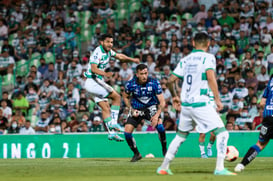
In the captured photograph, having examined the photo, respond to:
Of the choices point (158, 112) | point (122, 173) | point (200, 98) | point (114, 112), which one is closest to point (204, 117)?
point (200, 98)

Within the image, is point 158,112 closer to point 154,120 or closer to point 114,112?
point 154,120

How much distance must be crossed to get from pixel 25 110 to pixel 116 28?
595cm

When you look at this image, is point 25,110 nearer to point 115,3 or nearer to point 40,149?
point 40,149

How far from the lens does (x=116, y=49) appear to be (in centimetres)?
2766

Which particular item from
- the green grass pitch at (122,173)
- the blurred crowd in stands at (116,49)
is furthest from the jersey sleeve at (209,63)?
the blurred crowd in stands at (116,49)

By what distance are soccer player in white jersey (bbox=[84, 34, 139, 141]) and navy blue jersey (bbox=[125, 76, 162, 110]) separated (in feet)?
1.39

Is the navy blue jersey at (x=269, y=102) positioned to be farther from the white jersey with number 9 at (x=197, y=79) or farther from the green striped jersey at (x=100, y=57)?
the green striped jersey at (x=100, y=57)

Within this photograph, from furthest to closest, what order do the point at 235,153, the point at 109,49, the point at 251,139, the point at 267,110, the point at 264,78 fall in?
the point at 264,78 → the point at 251,139 → the point at 109,49 → the point at 235,153 → the point at 267,110

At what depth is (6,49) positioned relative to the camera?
29750mm

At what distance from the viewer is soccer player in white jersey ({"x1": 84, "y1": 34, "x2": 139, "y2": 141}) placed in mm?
16312

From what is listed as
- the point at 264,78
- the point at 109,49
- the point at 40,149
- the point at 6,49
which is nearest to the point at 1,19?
the point at 6,49

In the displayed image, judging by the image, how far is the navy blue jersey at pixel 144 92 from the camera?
16.9m

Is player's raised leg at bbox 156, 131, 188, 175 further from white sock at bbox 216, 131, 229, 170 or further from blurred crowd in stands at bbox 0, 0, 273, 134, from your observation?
blurred crowd in stands at bbox 0, 0, 273, 134

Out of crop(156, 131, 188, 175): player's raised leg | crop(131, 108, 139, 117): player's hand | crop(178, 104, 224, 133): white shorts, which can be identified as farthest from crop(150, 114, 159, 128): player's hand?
crop(178, 104, 224, 133): white shorts
